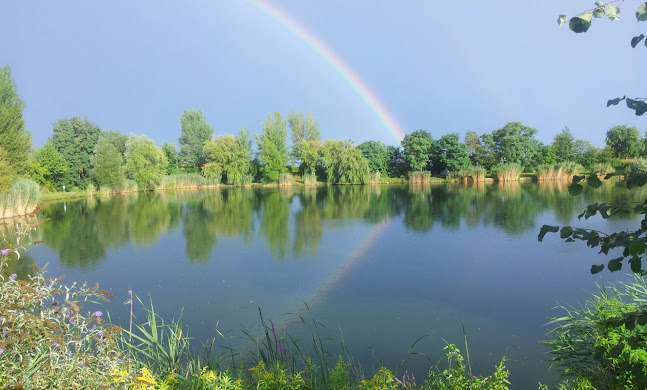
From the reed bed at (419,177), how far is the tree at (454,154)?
9.78 ft

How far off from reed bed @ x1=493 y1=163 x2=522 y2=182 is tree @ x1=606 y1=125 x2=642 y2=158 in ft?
30.6

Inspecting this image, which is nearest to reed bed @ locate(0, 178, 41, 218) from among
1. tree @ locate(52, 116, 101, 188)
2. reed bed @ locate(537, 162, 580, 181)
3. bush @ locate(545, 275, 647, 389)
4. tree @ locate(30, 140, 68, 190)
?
tree @ locate(30, 140, 68, 190)

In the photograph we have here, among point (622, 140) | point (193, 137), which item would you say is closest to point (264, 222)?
point (622, 140)

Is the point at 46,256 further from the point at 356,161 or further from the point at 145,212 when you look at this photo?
the point at 356,161

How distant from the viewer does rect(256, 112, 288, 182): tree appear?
140 ft

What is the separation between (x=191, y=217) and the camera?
52.8 feet

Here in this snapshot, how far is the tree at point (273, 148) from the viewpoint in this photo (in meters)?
42.6

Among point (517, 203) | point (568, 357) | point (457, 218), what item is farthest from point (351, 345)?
point (517, 203)

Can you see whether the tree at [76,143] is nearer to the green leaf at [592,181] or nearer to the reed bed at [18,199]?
the reed bed at [18,199]

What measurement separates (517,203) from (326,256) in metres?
12.2

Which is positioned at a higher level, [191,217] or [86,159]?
[86,159]

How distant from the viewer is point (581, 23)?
135 centimetres

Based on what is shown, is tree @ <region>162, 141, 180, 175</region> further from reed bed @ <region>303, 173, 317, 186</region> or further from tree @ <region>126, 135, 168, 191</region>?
reed bed @ <region>303, 173, 317, 186</region>

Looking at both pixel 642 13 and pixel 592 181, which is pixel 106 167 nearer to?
pixel 592 181
